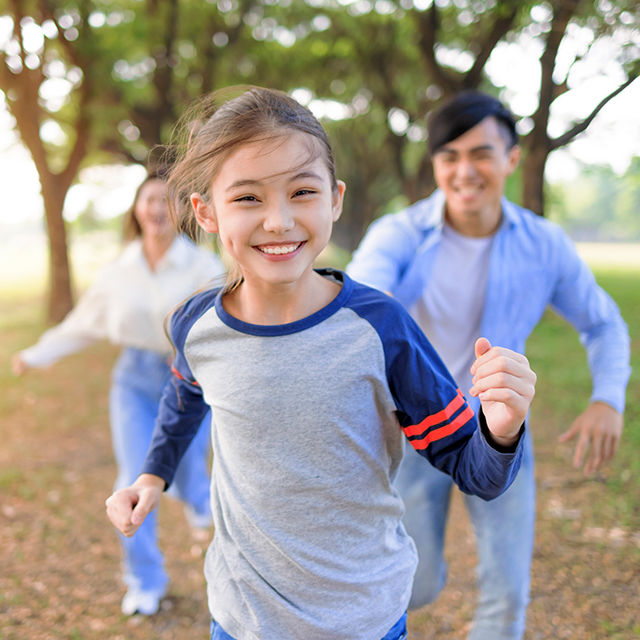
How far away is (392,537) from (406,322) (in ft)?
1.95

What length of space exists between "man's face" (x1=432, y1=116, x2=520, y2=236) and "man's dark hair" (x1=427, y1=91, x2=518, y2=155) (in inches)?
1.0

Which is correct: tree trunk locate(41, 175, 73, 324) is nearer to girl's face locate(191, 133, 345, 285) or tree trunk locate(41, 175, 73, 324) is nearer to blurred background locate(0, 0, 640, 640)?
blurred background locate(0, 0, 640, 640)

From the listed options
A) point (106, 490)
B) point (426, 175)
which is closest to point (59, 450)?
point (106, 490)

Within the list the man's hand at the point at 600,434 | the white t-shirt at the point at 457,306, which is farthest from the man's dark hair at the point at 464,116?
the man's hand at the point at 600,434

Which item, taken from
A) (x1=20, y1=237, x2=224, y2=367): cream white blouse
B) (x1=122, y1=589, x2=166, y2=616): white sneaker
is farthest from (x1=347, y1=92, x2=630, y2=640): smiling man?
(x1=122, y1=589, x2=166, y2=616): white sneaker

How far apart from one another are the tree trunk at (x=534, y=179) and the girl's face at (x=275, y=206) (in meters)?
6.79

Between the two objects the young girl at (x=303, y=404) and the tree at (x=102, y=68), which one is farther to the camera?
the tree at (x=102, y=68)

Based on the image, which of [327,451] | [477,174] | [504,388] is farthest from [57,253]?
[504,388]

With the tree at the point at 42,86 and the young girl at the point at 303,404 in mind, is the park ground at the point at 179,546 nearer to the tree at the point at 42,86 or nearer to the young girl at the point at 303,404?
the young girl at the point at 303,404

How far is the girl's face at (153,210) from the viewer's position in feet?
12.7

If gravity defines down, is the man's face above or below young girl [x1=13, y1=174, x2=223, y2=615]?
above

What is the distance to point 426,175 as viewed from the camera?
48.4 feet

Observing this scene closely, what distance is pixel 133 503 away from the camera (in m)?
1.83

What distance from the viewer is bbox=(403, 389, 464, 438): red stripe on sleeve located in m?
1.52
